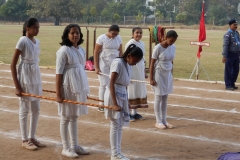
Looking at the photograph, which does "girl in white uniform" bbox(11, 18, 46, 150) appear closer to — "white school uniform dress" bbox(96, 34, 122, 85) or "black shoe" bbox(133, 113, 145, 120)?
"white school uniform dress" bbox(96, 34, 122, 85)

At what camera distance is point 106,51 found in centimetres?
807

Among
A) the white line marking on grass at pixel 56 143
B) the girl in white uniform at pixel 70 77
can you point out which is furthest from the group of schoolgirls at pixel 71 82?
the white line marking on grass at pixel 56 143

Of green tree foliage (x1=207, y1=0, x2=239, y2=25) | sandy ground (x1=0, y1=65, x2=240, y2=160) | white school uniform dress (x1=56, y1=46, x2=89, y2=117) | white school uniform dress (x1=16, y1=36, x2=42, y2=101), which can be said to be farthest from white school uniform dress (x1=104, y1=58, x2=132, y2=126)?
green tree foliage (x1=207, y1=0, x2=239, y2=25)

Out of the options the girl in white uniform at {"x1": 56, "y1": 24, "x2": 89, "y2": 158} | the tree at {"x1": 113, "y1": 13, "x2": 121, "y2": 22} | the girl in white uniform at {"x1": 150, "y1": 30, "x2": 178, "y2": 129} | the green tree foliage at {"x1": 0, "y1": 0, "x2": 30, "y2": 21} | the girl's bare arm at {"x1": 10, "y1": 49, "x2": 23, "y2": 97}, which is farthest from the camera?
the green tree foliage at {"x1": 0, "y1": 0, "x2": 30, "y2": 21}

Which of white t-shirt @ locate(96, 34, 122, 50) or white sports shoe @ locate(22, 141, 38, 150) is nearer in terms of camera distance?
white sports shoe @ locate(22, 141, 38, 150)

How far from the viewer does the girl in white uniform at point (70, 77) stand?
5.51 meters

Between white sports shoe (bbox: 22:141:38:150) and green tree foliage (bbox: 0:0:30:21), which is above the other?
green tree foliage (bbox: 0:0:30:21)

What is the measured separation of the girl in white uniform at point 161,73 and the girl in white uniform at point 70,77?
1.76 m

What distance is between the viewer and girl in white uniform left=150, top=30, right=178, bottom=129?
7078 mm

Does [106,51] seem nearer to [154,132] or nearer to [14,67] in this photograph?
[154,132]

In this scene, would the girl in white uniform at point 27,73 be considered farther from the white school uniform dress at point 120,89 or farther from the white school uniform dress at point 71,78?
the white school uniform dress at point 120,89

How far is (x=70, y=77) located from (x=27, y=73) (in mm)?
767

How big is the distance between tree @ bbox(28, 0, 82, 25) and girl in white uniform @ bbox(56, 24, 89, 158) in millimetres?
72169

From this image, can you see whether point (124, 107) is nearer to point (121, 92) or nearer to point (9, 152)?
point (121, 92)
